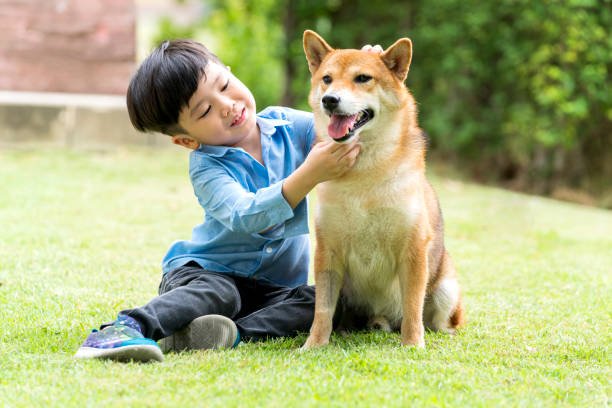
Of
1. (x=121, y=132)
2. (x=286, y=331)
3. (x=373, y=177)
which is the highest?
(x=373, y=177)

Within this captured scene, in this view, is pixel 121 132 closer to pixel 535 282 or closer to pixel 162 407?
pixel 535 282

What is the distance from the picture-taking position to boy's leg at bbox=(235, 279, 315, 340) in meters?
3.44

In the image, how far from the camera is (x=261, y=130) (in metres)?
3.65

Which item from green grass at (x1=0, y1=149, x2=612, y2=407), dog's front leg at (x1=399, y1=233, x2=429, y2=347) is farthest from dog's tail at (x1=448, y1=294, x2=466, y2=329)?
dog's front leg at (x1=399, y1=233, x2=429, y2=347)

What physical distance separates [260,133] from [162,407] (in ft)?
4.84

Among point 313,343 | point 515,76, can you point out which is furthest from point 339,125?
point 515,76

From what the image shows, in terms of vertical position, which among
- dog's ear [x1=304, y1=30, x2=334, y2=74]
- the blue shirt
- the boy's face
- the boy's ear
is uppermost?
dog's ear [x1=304, y1=30, x2=334, y2=74]

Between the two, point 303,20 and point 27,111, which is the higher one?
point 303,20

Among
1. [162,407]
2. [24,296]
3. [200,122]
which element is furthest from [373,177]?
[24,296]

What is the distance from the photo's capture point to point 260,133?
144 inches

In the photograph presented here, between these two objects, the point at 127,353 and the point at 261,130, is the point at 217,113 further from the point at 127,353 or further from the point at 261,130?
the point at 127,353

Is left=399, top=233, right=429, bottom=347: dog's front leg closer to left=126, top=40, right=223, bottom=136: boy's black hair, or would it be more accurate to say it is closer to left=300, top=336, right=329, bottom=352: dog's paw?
left=300, top=336, right=329, bottom=352: dog's paw

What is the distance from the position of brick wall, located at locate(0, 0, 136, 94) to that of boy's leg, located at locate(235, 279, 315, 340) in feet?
21.7

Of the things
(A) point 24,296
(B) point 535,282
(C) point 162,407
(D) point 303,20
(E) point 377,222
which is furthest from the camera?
(D) point 303,20
